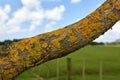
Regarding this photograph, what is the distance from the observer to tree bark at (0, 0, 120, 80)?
4.37 metres

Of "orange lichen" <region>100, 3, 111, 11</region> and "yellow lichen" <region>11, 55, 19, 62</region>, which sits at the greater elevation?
"orange lichen" <region>100, 3, 111, 11</region>

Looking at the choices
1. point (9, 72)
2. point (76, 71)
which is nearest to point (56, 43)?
point (9, 72)

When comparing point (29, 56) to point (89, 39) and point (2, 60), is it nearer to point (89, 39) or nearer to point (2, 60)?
point (2, 60)

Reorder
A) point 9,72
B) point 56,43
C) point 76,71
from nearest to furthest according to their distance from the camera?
point 56,43, point 9,72, point 76,71

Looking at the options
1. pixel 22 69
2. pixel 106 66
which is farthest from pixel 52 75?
pixel 22 69

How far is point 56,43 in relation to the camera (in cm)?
433

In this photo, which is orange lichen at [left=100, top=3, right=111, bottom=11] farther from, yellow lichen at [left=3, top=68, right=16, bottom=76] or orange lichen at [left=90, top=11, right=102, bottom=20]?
yellow lichen at [left=3, top=68, right=16, bottom=76]

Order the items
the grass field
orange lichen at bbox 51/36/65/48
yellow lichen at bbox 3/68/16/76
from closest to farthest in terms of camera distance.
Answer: orange lichen at bbox 51/36/65/48
yellow lichen at bbox 3/68/16/76
the grass field

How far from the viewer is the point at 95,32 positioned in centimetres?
439

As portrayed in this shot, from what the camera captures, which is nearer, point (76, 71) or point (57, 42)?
point (57, 42)

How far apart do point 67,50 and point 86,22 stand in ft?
1.09

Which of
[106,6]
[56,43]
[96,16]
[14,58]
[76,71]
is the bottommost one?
[14,58]

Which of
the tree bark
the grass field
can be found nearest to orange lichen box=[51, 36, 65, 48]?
the tree bark

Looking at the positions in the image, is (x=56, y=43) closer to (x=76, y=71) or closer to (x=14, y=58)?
(x=14, y=58)
